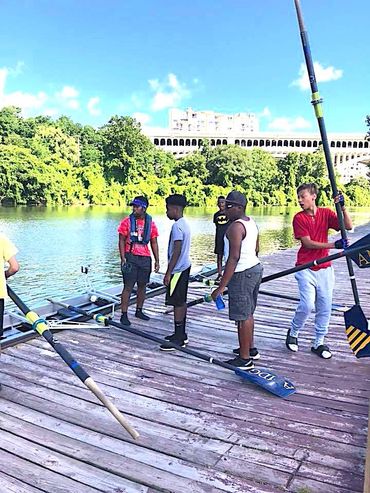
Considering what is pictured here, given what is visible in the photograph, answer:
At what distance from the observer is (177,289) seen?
458cm

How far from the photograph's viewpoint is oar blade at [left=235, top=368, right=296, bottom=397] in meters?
3.56

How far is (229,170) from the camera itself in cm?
6231

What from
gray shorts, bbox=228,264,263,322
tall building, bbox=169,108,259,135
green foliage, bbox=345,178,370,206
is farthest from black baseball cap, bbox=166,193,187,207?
tall building, bbox=169,108,259,135

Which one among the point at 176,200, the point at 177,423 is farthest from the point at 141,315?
the point at 177,423

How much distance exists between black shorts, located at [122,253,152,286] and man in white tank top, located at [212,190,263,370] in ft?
4.92

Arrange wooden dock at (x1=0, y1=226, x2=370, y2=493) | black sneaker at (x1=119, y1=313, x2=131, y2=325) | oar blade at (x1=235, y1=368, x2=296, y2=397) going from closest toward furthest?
wooden dock at (x1=0, y1=226, x2=370, y2=493) → oar blade at (x1=235, y1=368, x2=296, y2=397) → black sneaker at (x1=119, y1=313, x2=131, y2=325)

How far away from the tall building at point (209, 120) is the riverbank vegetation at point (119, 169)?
98.2m

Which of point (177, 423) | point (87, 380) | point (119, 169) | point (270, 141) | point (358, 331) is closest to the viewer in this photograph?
point (87, 380)

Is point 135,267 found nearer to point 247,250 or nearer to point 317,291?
point 247,250

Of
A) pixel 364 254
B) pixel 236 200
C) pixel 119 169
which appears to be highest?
pixel 119 169

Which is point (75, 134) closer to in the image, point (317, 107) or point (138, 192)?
point (138, 192)

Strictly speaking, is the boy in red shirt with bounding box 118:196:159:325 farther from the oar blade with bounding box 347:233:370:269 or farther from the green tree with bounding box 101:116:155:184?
the green tree with bounding box 101:116:155:184

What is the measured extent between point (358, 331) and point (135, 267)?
250 centimetres

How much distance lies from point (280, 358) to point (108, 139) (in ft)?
195
